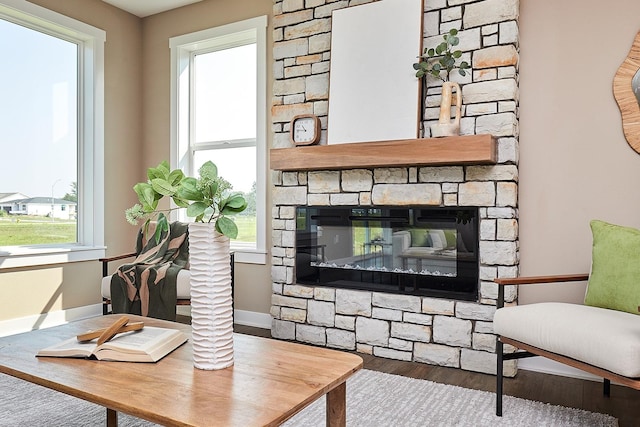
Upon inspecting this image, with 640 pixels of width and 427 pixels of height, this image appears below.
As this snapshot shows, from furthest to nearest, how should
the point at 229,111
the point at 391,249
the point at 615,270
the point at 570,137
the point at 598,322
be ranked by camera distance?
the point at 229,111, the point at 391,249, the point at 570,137, the point at 615,270, the point at 598,322

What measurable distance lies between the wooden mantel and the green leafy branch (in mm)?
438

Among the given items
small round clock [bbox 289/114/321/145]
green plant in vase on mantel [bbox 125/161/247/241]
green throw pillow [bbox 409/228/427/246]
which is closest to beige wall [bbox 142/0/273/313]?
small round clock [bbox 289/114/321/145]

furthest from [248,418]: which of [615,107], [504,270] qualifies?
[615,107]

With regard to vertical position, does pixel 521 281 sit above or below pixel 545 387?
above

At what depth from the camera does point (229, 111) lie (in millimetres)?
4352

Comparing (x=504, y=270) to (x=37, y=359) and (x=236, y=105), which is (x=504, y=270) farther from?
(x=236, y=105)

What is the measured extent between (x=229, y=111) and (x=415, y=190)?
6.57ft

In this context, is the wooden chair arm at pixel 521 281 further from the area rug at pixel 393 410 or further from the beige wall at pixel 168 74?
the beige wall at pixel 168 74

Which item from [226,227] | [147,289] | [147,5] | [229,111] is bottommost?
[147,289]

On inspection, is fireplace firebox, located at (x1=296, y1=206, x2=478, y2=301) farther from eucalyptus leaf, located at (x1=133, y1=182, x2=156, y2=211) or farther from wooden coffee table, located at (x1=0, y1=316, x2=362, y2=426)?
eucalyptus leaf, located at (x1=133, y1=182, x2=156, y2=211)

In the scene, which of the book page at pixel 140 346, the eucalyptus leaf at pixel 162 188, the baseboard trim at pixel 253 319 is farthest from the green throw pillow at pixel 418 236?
the eucalyptus leaf at pixel 162 188

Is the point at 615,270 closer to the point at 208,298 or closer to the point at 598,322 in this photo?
the point at 598,322

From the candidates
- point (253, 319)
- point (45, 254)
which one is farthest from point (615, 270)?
point (45, 254)

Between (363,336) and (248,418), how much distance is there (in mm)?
2166
